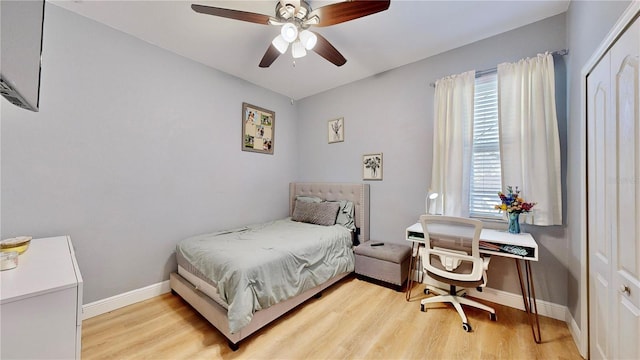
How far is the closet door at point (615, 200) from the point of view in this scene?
108 cm

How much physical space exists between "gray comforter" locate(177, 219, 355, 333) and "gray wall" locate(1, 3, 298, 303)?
490 mm

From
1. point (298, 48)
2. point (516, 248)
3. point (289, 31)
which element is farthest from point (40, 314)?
point (516, 248)

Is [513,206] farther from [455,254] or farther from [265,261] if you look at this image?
[265,261]

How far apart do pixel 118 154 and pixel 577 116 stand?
13.2 feet

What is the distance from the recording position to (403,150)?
2980mm

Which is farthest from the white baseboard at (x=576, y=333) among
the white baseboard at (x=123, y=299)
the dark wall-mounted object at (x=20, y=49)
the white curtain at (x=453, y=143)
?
the white baseboard at (x=123, y=299)

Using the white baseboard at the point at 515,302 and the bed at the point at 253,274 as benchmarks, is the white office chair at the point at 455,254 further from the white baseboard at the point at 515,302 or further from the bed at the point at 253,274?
the bed at the point at 253,274

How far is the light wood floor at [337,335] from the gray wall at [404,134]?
0.58m

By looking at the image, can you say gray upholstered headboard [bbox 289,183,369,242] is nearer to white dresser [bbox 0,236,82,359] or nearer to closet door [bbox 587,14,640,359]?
closet door [bbox 587,14,640,359]

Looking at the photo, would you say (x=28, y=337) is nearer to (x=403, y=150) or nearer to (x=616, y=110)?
(x=616, y=110)

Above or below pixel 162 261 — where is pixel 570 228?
above

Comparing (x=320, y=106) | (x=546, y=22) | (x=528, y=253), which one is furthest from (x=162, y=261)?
(x=546, y=22)

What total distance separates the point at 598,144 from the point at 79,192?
3.96 meters

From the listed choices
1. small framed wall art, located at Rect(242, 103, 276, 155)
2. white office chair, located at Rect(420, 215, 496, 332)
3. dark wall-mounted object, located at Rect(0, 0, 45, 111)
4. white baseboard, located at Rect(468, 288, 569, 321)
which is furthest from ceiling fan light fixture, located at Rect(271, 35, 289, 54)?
white baseboard, located at Rect(468, 288, 569, 321)
